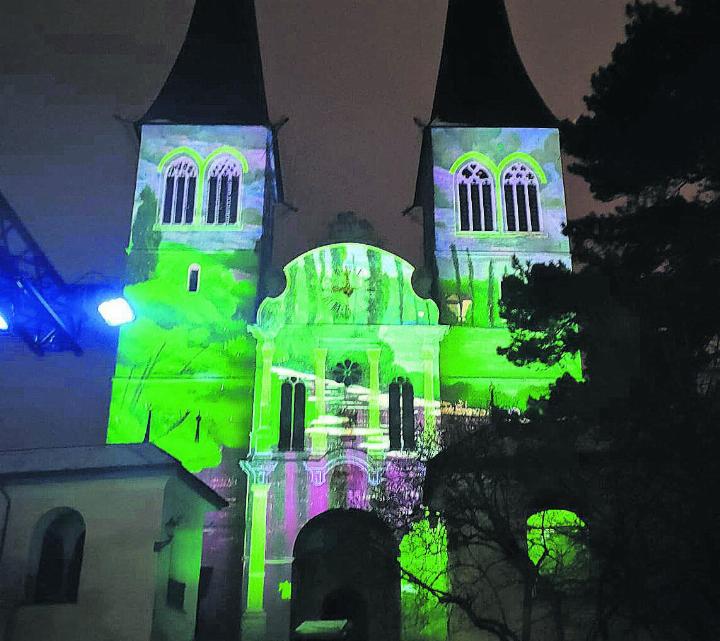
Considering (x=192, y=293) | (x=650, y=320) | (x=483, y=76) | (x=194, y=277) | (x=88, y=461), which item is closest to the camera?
(x=650, y=320)

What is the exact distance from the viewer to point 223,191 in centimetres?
3441

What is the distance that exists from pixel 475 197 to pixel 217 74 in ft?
44.6

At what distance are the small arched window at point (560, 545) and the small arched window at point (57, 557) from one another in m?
9.87

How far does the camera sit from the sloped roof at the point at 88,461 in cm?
1831

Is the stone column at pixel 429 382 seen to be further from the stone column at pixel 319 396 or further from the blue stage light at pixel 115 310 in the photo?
the blue stage light at pixel 115 310

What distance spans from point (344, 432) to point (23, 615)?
13045mm

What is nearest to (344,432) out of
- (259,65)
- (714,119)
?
(714,119)

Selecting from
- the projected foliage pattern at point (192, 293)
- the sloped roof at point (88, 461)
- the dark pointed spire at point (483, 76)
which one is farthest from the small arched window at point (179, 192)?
the sloped roof at point (88, 461)

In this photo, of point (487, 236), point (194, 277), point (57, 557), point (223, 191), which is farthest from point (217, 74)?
point (57, 557)

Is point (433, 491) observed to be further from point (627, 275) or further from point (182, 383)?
point (182, 383)

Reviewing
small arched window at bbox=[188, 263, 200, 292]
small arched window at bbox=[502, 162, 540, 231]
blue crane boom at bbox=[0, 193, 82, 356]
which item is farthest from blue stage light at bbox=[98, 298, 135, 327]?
small arched window at bbox=[502, 162, 540, 231]

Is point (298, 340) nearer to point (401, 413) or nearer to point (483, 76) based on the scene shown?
point (401, 413)

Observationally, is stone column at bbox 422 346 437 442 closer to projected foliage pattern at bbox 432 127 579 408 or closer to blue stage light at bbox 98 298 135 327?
projected foliage pattern at bbox 432 127 579 408

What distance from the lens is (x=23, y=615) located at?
56.9ft
